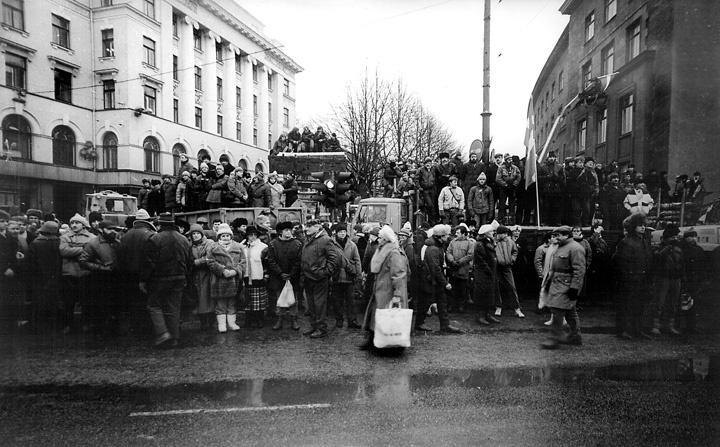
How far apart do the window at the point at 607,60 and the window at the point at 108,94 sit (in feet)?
29.3

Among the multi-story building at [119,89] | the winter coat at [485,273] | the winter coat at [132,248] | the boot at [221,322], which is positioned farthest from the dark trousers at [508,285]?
the winter coat at [132,248]

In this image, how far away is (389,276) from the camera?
6.45 metres

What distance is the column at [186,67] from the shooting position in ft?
28.5

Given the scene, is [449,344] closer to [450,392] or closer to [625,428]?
[450,392]

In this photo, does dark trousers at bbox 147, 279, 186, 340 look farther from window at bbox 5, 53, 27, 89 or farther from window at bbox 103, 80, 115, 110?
window at bbox 103, 80, 115, 110

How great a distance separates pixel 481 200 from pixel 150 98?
8.17 meters

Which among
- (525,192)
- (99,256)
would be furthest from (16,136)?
(525,192)

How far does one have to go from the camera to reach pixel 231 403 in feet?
14.3

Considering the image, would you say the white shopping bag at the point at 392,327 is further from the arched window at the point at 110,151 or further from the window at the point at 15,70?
the arched window at the point at 110,151

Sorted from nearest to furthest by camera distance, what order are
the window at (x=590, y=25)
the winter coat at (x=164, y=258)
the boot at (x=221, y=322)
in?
the winter coat at (x=164, y=258), the boot at (x=221, y=322), the window at (x=590, y=25)

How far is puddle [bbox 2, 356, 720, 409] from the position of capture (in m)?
4.45

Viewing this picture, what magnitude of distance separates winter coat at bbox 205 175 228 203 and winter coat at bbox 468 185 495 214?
7037 mm

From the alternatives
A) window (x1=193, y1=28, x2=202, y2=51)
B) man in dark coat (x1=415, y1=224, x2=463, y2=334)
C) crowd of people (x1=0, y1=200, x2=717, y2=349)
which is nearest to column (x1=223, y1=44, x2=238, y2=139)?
window (x1=193, y1=28, x2=202, y2=51)

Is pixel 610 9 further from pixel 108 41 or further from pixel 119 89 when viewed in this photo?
pixel 119 89
